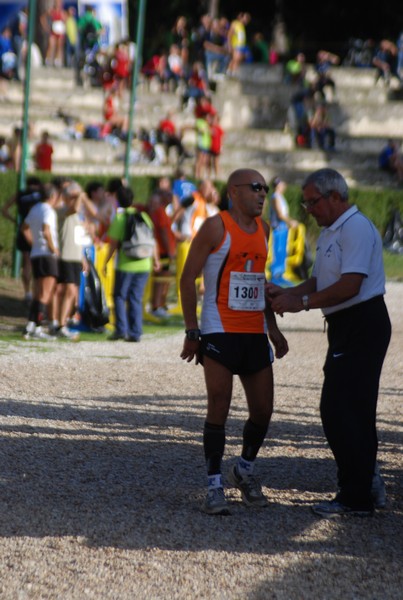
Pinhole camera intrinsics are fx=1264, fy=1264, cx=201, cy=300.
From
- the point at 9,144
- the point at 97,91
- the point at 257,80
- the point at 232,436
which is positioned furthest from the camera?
the point at 257,80

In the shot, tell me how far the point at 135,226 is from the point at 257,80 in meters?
23.9

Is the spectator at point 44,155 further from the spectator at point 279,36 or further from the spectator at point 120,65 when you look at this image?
the spectator at point 279,36

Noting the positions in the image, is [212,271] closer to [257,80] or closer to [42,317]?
[42,317]

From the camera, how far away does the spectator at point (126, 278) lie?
13.1 meters

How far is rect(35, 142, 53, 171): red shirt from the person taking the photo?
24.0m

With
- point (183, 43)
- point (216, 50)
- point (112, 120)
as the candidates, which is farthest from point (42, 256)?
point (183, 43)

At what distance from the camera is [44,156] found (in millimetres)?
24062

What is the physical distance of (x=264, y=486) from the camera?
7.03m

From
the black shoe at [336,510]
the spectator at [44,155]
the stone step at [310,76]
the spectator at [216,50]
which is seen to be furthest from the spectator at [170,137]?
the black shoe at [336,510]

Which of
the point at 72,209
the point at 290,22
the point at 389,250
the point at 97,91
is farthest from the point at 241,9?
the point at 72,209

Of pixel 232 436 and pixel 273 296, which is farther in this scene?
pixel 232 436

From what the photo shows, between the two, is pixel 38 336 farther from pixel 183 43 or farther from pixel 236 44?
pixel 236 44

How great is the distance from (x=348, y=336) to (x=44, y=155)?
1825 cm

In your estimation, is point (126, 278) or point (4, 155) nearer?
point (126, 278)
